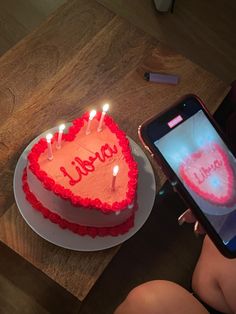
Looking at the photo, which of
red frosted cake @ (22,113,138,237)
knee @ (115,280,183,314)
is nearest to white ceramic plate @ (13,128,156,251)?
red frosted cake @ (22,113,138,237)

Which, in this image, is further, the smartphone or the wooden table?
the wooden table

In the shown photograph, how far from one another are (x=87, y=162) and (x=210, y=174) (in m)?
0.25

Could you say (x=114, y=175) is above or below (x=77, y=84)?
below

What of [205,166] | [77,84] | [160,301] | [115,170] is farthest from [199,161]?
[77,84]

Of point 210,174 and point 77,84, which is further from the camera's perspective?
point 77,84

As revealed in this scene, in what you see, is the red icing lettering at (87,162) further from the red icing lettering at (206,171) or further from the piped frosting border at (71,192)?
the red icing lettering at (206,171)

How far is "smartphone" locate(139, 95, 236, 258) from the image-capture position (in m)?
0.95

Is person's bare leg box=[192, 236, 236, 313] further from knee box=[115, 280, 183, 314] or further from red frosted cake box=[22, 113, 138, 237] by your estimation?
red frosted cake box=[22, 113, 138, 237]

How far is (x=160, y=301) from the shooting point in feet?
3.23

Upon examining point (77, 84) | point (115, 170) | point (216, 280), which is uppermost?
point (77, 84)

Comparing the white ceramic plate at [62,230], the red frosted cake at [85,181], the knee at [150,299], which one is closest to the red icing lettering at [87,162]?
the red frosted cake at [85,181]

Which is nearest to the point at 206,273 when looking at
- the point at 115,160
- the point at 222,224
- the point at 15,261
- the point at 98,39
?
the point at 222,224

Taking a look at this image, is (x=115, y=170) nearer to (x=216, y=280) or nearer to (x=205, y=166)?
(x=205, y=166)

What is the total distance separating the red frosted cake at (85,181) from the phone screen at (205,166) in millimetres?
114
